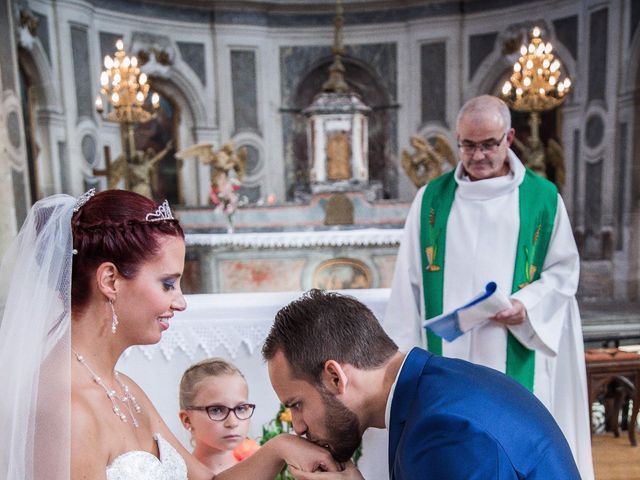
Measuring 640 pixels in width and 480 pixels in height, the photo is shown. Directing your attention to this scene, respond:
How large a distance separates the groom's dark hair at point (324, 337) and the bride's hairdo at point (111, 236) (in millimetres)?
403

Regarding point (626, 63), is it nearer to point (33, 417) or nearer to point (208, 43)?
point (208, 43)

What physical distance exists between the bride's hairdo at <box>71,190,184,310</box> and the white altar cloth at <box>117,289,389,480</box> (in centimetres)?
154

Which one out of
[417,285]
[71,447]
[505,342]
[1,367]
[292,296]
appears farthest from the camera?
[292,296]

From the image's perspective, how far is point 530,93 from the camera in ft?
23.0

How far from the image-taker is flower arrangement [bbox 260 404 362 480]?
8.35 feet

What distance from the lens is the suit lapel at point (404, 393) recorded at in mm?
1326

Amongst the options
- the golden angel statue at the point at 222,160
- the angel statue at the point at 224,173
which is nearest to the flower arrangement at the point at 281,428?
the angel statue at the point at 224,173

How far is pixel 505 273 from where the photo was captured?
2674mm

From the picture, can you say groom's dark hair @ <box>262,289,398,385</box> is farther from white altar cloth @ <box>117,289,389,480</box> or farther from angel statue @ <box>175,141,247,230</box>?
angel statue @ <box>175,141,247,230</box>

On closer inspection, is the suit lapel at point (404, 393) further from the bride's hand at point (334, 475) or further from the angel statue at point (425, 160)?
the angel statue at point (425, 160)

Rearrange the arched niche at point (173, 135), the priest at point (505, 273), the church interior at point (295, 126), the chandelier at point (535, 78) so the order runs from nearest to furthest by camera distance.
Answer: the priest at point (505, 273)
the church interior at point (295, 126)
the chandelier at point (535, 78)
the arched niche at point (173, 135)

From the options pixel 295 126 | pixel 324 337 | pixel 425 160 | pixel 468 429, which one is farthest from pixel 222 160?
pixel 468 429

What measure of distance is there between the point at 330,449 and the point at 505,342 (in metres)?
1.38

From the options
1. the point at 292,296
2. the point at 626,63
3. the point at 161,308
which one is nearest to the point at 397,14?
the point at 626,63
